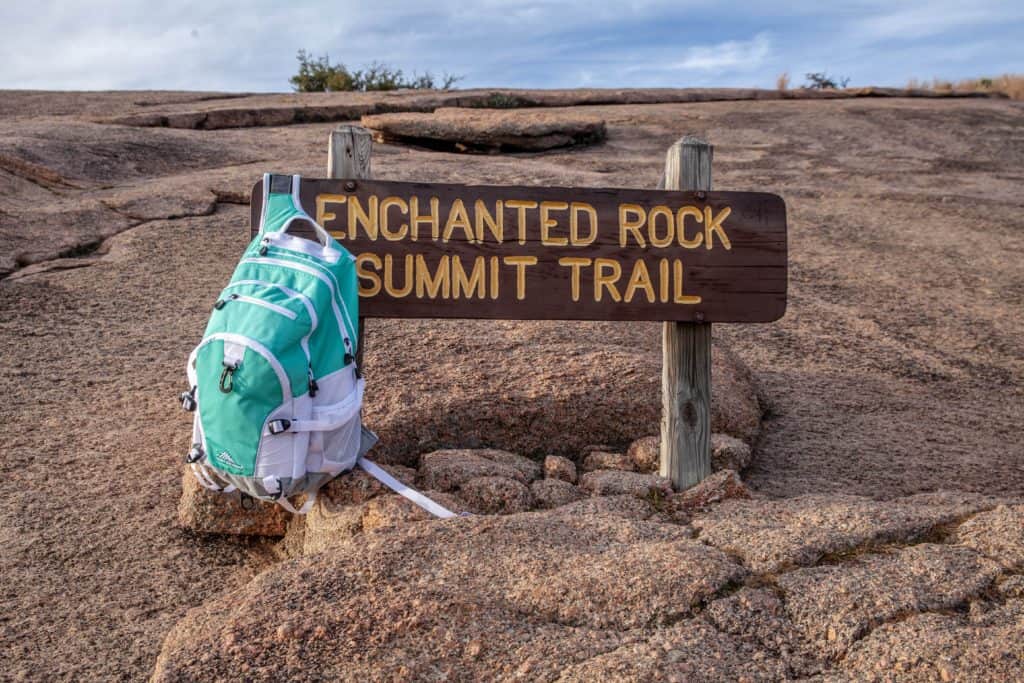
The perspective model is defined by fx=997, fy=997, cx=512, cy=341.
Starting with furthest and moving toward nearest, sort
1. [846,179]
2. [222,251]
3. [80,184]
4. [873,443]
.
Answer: [846,179]
[80,184]
[222,251]
[873,443]

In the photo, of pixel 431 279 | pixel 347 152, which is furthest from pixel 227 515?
pixel 347 152

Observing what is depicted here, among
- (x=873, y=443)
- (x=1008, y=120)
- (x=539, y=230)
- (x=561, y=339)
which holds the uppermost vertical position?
(x=1008, y=120)

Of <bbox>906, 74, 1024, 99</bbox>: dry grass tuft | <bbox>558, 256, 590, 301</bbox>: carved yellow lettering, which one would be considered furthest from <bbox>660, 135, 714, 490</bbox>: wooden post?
<bbox>906, 74, 1024, 99</bbox>: dry grass tuft

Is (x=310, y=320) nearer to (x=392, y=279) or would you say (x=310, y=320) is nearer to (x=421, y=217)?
(x=392, y=279)

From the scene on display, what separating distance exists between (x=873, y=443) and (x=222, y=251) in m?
4.07

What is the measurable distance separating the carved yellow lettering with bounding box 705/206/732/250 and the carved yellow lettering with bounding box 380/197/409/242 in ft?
3.51

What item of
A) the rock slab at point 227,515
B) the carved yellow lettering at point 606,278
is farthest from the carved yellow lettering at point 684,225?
the rock slab at point 227,515

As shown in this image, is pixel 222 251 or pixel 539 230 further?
pixel 222 251

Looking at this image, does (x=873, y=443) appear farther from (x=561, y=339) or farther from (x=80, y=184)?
(x=80, y=184)

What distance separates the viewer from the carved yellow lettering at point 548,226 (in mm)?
3533

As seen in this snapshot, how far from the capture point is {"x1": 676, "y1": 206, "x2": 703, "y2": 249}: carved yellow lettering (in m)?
3.56

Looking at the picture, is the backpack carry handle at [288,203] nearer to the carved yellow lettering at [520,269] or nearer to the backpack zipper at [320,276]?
the backpack zipper at [320,276]

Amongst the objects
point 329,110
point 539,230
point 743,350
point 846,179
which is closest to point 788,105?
point 846,179

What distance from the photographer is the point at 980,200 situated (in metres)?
8.45
